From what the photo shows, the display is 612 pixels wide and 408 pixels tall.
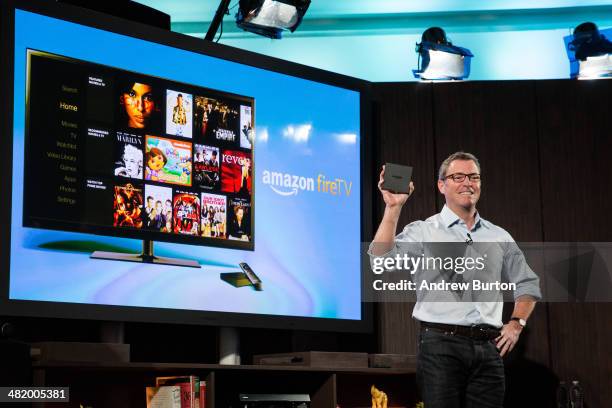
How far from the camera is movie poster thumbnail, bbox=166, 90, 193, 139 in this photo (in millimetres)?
3859

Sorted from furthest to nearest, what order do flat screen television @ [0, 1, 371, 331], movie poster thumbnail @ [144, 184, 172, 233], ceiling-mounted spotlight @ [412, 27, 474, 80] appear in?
ceiling-mounted spotlight @ [412, 27, 474, 80]
movie poster thumbnail @ [144, 184, 172, 233]
flat screen television @ [0, 1, 371, 331]

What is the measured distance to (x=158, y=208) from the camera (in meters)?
3.75

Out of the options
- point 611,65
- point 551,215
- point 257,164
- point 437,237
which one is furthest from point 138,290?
point 611,65

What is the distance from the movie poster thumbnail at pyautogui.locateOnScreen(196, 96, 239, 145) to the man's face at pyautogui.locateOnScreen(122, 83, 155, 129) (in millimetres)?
238

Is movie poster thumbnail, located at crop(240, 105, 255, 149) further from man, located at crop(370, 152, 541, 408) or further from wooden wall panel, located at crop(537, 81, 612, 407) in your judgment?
wooden wall panel, located at crop(537, 81, 612, 407)

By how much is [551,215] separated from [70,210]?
2402 millimetres

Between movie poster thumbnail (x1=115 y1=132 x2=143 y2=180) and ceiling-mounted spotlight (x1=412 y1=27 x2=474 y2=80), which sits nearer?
movie poster thumbnail (x1=115 y1=132 x2=143 y2=180)

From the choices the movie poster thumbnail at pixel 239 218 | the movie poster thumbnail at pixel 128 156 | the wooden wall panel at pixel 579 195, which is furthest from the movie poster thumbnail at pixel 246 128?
the wooden wall panel at pixel 579 195

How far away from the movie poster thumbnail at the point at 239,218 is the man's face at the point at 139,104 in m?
0.52

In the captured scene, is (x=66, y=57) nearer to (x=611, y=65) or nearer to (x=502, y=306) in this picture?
(x=502, y=306)

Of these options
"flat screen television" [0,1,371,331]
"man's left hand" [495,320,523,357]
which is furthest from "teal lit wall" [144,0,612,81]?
"man's left hand" [495,320,523,357]

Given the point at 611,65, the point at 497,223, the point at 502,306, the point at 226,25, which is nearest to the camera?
the point at 502,306

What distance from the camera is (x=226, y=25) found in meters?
5.52

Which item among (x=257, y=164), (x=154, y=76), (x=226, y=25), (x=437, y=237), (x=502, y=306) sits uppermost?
(x=226, y=25)
